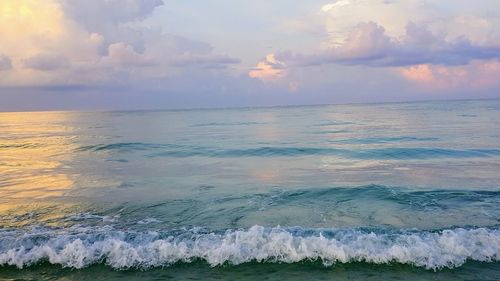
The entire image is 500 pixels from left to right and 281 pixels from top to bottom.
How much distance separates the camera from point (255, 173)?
20.8 meters

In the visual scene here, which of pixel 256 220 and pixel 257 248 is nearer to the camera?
pixel 257 248

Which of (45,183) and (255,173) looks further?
(255,173)

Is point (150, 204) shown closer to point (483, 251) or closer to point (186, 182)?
point (186, 182)

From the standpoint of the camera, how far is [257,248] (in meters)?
9.21

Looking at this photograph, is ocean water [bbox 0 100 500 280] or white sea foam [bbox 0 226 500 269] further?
white sea foam [bbox 0 226 500 269]

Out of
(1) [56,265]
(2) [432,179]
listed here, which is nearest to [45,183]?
(1) [56,265]

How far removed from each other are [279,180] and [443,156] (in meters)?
13.0

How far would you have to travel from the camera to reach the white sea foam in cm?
866

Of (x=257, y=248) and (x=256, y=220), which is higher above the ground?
(x=257, y=248)

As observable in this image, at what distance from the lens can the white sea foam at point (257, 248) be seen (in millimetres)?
8664

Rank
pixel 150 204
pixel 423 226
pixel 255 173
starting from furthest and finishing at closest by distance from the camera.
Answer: pixel 255 173 < pixel 150 204 < pixel 423 226

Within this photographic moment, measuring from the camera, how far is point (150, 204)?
14.1 meters

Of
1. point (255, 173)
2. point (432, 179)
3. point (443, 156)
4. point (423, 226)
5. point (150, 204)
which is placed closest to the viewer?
point (423, 226)

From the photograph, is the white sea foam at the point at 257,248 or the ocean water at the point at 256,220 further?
the white sea foam at the point at 257,248
